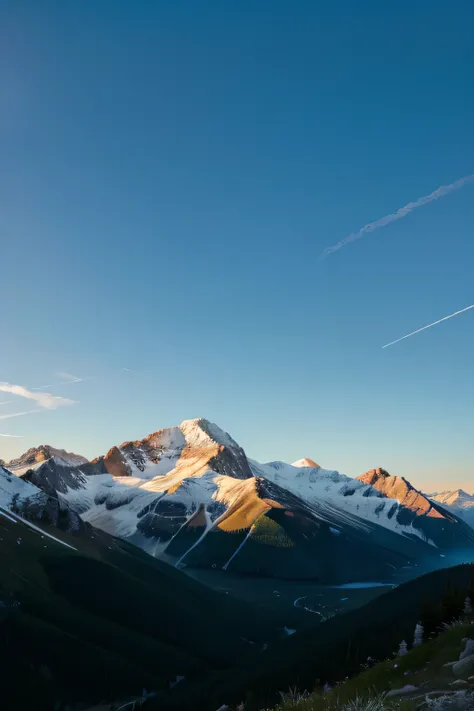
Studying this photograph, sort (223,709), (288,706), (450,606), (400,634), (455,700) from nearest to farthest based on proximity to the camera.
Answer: (455,700), (288,706), (450,606), (223,709), (400,634)

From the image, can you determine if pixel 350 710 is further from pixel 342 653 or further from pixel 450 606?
pixel 342 653

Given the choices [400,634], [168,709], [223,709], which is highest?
[223,709]

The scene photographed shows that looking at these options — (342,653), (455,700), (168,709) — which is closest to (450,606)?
(455,700)

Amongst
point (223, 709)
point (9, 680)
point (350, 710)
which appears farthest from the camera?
point (9, 680)

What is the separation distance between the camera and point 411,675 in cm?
4400

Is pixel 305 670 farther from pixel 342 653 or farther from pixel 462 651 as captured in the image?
pixel 462 651

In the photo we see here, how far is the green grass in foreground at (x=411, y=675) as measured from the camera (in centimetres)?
3706

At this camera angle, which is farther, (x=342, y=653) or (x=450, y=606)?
(x=342, y=653)

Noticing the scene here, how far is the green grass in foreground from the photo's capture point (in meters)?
37.1

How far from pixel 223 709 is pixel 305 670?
125506mm

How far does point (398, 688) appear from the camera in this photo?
40.9 meters

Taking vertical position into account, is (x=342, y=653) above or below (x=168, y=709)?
above

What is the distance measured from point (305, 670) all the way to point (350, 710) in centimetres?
19897

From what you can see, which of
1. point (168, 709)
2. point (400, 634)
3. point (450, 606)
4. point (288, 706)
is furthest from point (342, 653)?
point (288, 706)
